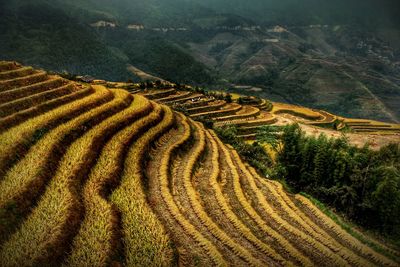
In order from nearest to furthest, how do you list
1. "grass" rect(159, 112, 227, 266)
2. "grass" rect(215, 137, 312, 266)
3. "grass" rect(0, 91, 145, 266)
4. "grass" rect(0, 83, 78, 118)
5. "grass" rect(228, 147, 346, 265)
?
"grass" rect(0, 91, 145, 266) → "grass" rect(159, 112, 227, 266) → "grass" rect(215, 137, 312, 266) → "grass" rect(228, 147, 346, 265) → "grass" rect(0, 83, 78, 118)

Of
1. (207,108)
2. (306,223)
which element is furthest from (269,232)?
(207,108)

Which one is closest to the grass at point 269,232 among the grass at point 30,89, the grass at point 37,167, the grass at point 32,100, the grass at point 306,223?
Answer: the grass at point 306,223

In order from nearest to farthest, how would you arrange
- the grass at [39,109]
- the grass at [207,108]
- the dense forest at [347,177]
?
the grass at [39,109] < the dense forest at [347,177] < the grass at [207,108]

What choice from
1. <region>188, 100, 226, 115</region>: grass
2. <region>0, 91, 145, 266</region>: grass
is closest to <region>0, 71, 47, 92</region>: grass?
<region>0, 91, 145, 266</region>: grass

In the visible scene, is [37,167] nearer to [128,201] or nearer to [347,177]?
[128,201]

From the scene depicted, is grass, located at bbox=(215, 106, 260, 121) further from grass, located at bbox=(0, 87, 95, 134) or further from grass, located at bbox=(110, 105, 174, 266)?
grass, located at bbox=(110, 105, 174, 266)

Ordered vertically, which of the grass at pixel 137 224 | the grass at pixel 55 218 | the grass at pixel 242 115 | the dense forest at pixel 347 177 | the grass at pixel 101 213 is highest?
the grass at pixel 55 218

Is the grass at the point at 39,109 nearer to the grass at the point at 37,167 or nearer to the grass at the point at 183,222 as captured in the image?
the grass at the point at 37,167

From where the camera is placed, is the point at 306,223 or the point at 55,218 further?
the point at 306,223
